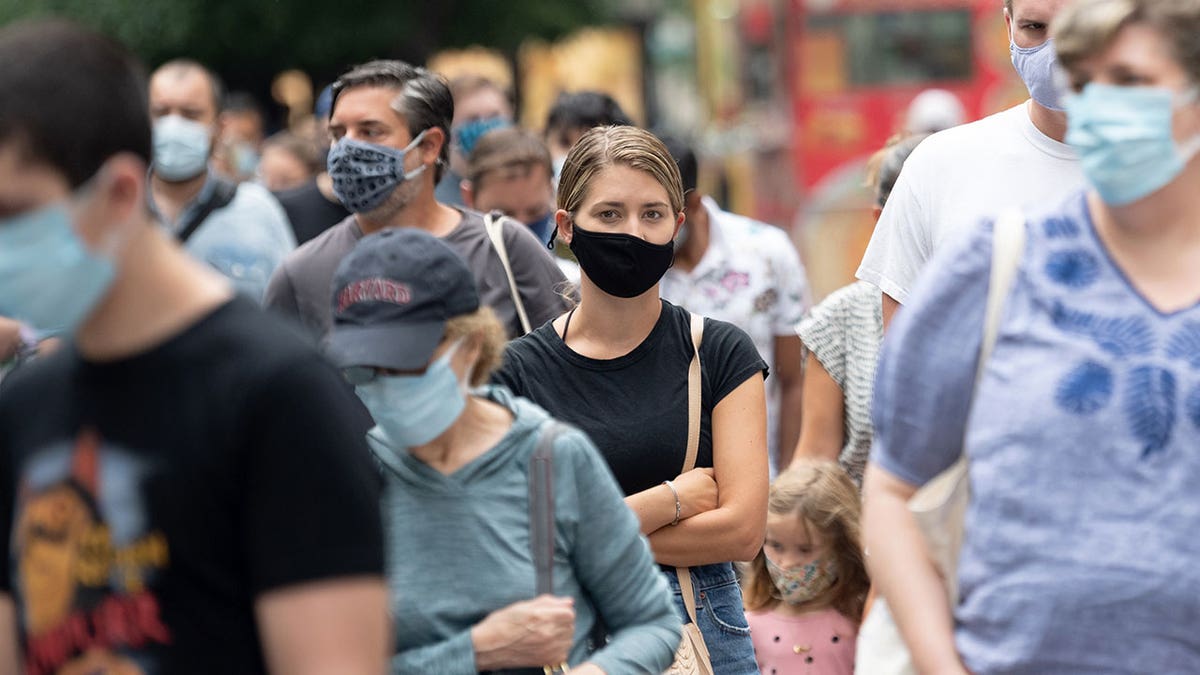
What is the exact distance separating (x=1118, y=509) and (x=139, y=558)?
1.34 meters

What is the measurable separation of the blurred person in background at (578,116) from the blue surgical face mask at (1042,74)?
3.45m

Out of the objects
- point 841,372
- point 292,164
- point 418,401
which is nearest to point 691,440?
point 418,401

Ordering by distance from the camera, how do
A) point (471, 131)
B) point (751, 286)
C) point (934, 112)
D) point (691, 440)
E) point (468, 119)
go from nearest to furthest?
point (691, 440) → point (751, 286) → point (471, 131) → point (468, 119) → point (934, 112)

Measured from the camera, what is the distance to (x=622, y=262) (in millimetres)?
4285

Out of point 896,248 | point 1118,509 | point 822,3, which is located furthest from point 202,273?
point 822,3

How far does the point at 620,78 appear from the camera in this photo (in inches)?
1949

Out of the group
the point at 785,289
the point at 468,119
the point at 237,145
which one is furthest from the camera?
the point at 237,145

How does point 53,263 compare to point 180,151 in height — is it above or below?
above

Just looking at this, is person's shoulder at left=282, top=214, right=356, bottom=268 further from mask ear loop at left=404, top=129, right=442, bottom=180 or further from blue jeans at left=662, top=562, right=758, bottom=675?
blue jeans at left=662, top=562, right=758, bottom=675

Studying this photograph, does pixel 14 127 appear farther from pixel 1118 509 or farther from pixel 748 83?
pixel 748 83

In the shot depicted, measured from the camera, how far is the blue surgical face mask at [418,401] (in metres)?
3.06

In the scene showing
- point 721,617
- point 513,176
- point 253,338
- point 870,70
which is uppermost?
point 253,338

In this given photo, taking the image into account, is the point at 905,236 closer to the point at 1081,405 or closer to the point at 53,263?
the point at 1081,405

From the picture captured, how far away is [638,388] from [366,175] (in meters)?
1.77
